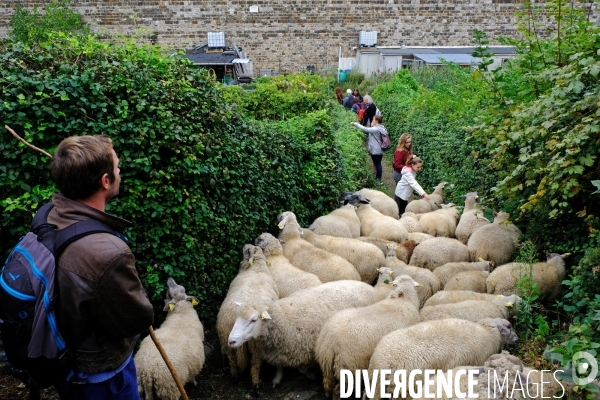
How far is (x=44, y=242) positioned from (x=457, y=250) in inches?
217

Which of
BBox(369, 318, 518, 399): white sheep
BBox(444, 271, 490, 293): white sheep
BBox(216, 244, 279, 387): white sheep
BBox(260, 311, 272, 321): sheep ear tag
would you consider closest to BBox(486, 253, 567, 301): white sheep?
BBox(444, 271, 490, 293): white sheep

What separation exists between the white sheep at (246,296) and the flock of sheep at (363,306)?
12mm

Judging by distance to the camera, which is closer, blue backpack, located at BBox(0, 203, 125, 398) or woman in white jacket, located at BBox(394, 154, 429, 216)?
blue backpack, located at BBox(0, 203, 125, 398)

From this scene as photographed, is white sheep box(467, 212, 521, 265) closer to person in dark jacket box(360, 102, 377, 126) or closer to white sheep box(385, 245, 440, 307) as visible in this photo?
white sheep box(385, 245, 440, 307)

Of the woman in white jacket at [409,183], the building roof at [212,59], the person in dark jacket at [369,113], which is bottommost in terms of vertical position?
the woman in white jacket at [409,183]

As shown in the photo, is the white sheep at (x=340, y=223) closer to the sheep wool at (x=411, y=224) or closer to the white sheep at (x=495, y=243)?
the sheep wool at (x=411, y=224)

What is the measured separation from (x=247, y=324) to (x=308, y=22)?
79.7 ft

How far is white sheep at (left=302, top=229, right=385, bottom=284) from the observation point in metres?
6.23

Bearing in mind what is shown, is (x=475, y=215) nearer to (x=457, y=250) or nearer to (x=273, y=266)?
(x=457, y=250)

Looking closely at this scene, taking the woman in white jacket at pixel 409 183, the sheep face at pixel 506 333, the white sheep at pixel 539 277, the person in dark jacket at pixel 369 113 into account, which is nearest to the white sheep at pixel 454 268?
the white sheep at pixel 539 277

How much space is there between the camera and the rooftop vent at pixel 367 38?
1029 inches

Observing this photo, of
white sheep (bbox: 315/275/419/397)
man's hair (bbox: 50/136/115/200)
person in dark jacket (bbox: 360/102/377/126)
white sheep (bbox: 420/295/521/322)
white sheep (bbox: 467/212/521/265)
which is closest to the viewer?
man's hair (bbox: 50/136/115/200)

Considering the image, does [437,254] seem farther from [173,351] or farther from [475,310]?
[173,351]

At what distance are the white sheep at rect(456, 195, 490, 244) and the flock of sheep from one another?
32 centimetres
